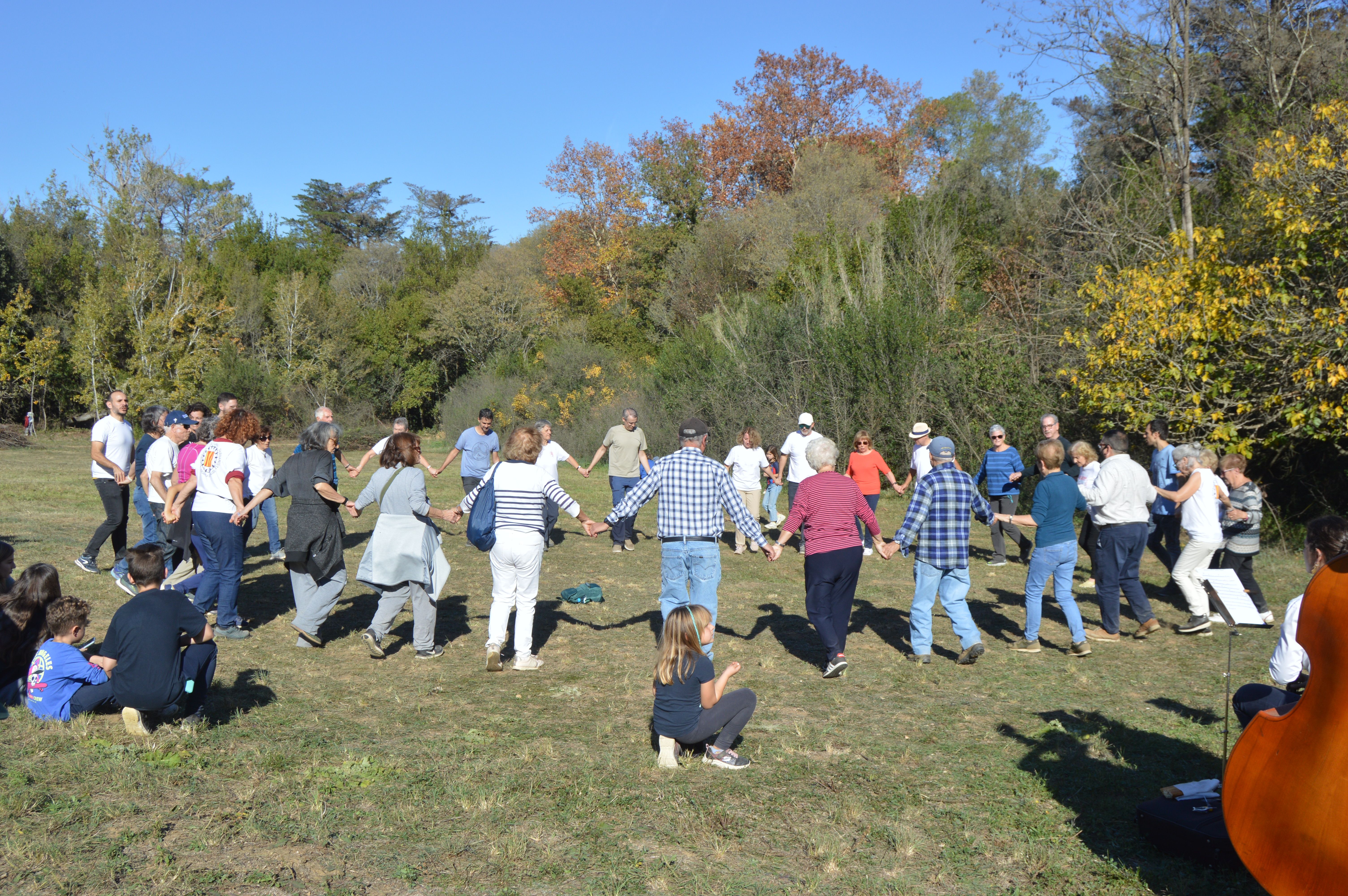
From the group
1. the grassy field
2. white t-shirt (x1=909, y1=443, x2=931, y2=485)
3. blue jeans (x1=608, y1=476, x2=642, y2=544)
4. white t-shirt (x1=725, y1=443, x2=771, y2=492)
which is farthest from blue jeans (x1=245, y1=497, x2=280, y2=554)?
white t-shirt (x1=909, y1=443, x2=931, y2=485)

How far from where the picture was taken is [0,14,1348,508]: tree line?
13312 mm

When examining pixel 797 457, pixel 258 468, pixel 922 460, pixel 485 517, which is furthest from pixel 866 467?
pixel 258 468

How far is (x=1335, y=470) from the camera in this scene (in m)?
14.7

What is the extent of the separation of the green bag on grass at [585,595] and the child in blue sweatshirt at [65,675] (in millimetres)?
4856

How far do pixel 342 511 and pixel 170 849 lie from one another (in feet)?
41.4

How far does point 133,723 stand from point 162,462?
413cm

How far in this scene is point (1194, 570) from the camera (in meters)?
8.45

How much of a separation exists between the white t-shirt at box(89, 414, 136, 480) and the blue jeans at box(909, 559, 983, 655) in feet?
26.2

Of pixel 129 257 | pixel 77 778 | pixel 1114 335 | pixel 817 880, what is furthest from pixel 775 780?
pixel 129 257

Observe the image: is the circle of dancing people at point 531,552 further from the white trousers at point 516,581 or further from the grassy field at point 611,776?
the grassy field at point 611,776

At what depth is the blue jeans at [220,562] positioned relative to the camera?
7.36 m

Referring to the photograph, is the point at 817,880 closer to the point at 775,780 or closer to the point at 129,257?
the point at 775,780

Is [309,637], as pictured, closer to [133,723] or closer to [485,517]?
[485,517]

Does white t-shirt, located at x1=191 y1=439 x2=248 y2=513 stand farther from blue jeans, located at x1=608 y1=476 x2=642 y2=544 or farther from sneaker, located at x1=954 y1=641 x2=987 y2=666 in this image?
sneaker, located at x1=954 y1=641 x2=987 y2=666
